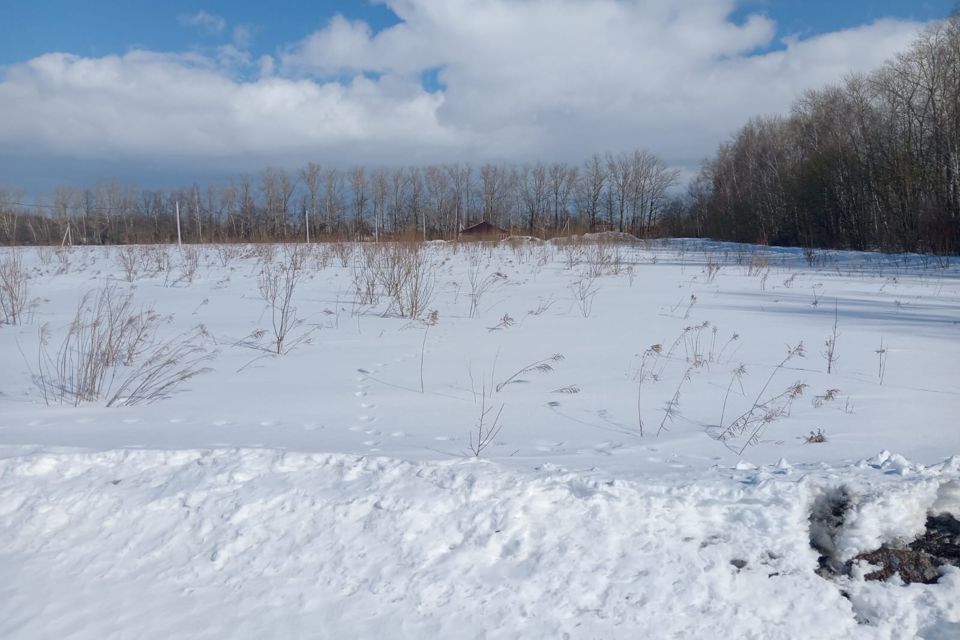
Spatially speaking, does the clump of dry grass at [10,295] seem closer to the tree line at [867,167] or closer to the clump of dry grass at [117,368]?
the clump of dry grass at [117,368]

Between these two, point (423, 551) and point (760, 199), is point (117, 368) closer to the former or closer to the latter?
point (423, 551)

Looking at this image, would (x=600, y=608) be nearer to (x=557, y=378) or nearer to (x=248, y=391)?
(x=557, y=378)

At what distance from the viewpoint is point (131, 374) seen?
504 cm

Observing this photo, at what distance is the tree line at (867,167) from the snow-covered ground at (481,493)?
2032 cm

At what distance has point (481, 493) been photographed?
8.57ft

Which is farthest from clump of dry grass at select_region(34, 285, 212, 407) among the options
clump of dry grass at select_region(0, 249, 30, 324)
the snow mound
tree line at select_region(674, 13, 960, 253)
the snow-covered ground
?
tree line at select_region(674, 13, 960, 253)

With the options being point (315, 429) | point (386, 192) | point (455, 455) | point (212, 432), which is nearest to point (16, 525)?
point (212, 432)

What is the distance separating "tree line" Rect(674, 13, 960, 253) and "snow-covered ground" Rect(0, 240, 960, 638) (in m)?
20.3

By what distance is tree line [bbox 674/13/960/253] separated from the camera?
877 inches

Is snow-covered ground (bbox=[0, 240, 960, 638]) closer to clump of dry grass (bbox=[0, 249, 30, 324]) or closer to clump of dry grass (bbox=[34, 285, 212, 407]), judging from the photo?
clump of dry grass (bbox=[34, 285, 212, 407])

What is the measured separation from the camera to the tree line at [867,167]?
22.3 metres

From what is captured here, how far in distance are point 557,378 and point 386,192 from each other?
44210 mm

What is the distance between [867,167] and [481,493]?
100 ft

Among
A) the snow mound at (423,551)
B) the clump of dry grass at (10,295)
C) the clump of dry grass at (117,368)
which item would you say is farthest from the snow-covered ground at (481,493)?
the clump of dry grass at (10,295)
